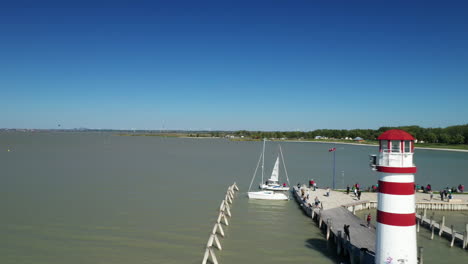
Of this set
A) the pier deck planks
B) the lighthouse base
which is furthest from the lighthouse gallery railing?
the pier deck planks

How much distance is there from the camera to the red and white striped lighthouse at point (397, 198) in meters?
11.7

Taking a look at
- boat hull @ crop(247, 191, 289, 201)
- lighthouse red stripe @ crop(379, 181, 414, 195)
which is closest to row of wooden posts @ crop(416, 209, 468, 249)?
lighthouse red stripe @ crop(379, 181, 414, 195)

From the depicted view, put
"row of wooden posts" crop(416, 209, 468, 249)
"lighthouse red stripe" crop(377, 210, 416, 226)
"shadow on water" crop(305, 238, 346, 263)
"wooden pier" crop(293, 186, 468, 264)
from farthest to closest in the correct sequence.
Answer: "row of wooden posts" crop(416, 209, 468, 249), "shadow on water" crop(305, 238, 346, 263), "wooden pier" crop(293, 186, 468, 264), "lighthouse red stripe" crop(377, 210, 416, 226)

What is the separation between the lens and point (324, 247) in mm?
20688

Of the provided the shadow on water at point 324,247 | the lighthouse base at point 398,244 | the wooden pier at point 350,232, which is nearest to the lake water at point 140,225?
the shadow on water at point 324,247

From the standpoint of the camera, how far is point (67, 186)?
40.5 meters

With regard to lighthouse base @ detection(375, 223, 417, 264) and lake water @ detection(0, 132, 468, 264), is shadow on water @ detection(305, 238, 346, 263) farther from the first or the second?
lighthouse base @ detection(375, 223, 417, 264)

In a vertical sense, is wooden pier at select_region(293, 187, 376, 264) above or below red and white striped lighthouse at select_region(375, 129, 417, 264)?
below

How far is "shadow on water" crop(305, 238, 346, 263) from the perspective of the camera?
19.0 m

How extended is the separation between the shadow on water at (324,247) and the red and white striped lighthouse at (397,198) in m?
7.20

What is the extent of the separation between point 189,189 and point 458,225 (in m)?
26.1

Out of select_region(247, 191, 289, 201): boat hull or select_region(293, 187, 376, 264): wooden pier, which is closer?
select_region(293, 187, 376, 264): wooden pier

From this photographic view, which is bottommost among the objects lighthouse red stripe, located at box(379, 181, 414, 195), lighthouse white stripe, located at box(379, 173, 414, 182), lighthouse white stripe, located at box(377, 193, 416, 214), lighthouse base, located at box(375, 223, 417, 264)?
lighthouse base, located at box(375, 223, 417, 264)

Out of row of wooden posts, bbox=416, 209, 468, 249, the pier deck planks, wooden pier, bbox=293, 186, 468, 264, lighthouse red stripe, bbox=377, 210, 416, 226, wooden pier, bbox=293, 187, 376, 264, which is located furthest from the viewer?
row of wooden posts, bbox=416, 209, 468, 249
